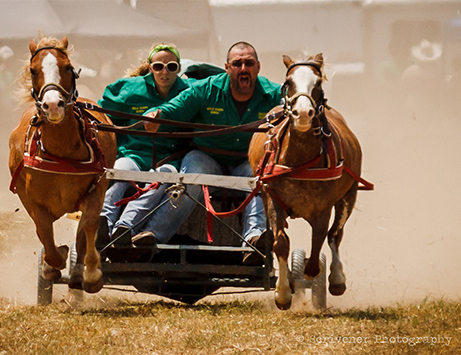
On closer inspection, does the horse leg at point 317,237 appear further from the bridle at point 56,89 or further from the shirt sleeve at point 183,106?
the bridle at point 56,89

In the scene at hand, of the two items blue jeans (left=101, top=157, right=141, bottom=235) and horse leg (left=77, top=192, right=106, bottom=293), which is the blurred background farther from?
horse leg (left=77, top=192, right=106, bottom=293)

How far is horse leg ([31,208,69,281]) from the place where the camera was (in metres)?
4.74

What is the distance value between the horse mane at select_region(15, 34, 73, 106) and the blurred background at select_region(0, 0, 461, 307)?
4.07 m

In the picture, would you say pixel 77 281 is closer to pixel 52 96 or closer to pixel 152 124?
pixel 152 124

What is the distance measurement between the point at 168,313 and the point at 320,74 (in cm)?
195

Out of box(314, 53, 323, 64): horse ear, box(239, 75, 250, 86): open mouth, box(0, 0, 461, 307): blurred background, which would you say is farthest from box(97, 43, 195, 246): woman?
box(0, 0, 461, 307): blurred background

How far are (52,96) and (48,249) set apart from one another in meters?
1.19

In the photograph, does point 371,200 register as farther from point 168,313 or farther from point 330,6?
point 168,313

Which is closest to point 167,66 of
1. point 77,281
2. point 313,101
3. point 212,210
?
point 212,210

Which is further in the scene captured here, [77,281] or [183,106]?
[183,106]

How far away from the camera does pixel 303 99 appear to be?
4.21 m

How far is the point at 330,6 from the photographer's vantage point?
1208 centimetres

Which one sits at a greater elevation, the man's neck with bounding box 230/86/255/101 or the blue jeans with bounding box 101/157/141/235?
the man's neck with bounding box 230/86/255/101

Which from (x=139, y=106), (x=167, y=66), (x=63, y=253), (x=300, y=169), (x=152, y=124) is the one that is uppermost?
(x=167, y=66)
